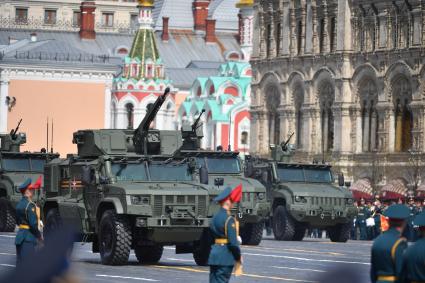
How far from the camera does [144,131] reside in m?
28.8

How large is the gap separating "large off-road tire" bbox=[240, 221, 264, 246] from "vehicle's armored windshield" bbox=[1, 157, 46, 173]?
726 centimetres

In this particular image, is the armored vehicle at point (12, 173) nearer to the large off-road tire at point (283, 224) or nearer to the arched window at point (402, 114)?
the large off-road tire at point (283, 224)

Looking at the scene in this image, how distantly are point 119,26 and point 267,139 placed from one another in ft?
168

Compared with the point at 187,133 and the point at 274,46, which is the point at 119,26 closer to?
the point at 274,46

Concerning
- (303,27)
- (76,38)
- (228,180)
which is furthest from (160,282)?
(76,38)

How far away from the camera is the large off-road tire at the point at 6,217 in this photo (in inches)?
1474

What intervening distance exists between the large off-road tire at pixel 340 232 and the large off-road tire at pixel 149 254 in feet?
40.3

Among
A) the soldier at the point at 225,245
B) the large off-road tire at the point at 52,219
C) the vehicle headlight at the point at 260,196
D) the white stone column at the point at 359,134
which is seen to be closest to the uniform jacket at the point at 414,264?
the soldier at the point at 225,245

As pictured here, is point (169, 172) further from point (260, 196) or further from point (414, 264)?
point (414, 264)

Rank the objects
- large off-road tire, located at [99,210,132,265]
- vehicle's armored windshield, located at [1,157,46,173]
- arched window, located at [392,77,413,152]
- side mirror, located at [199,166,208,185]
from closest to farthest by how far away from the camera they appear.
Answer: large off-road tire, located at [99,210,132,265] < side mirror, located at [199,166,208,185] < vehicle's armored windshield, located at [1,157,46,173] < arched window, located at [392,77,413,152]

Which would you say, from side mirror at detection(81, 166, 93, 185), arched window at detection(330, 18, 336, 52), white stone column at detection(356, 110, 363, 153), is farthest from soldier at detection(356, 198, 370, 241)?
arched window at detection(330, 18, 336, 52)

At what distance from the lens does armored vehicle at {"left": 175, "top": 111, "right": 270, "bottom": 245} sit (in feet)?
105

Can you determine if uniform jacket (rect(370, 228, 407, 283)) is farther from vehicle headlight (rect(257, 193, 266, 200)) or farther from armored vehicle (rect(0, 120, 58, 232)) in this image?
armored vehicle (rect(0, 120, 58, 232))

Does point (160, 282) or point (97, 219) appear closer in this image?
point (160, 282)
